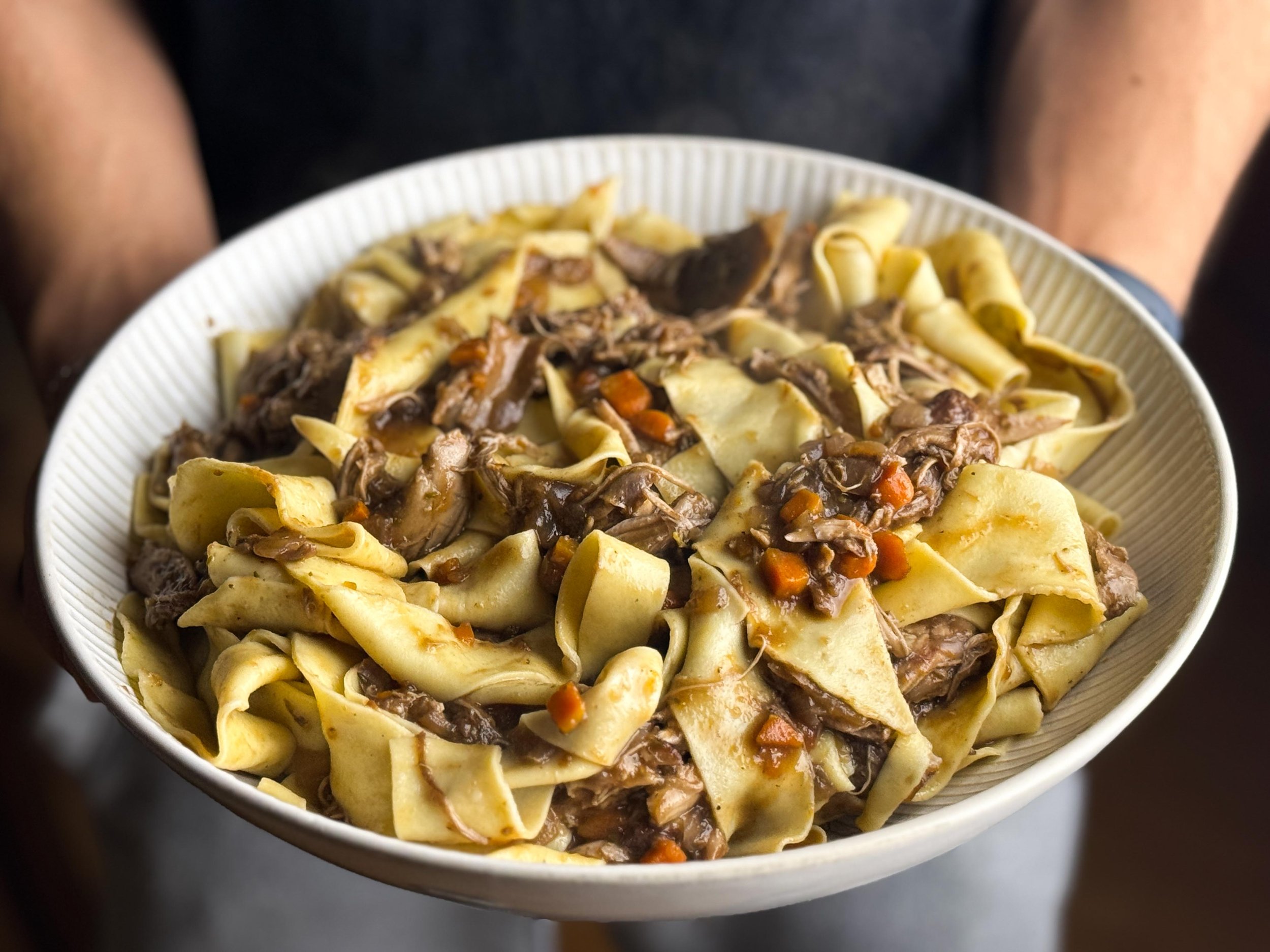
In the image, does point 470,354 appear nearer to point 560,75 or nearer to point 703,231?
point 703,231

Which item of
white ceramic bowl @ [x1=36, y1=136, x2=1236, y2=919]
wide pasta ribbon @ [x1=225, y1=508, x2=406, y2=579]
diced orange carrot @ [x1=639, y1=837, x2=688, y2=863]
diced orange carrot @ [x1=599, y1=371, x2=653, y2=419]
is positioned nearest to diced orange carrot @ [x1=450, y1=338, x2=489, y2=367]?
diced orange carrot @ [x1=599, y1=371, x2=653, y2=419]

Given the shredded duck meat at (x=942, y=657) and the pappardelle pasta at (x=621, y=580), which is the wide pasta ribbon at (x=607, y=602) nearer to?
the pappardelle pasta at (x=621, y=580)

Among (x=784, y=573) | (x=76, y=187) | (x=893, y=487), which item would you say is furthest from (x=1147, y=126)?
(x=76, y=187)

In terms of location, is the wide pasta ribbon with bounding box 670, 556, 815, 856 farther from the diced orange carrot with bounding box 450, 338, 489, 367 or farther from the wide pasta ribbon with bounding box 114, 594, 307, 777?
the diced orange carrot with bounding box 450, 338, 489, 367

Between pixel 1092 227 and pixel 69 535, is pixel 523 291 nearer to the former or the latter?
pixel 69 535

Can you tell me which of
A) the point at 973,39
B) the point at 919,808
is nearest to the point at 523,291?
the point at 919,808

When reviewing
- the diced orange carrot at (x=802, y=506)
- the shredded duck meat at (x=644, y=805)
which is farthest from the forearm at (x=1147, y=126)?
the shredded duck meat at (x=644, y=805)
